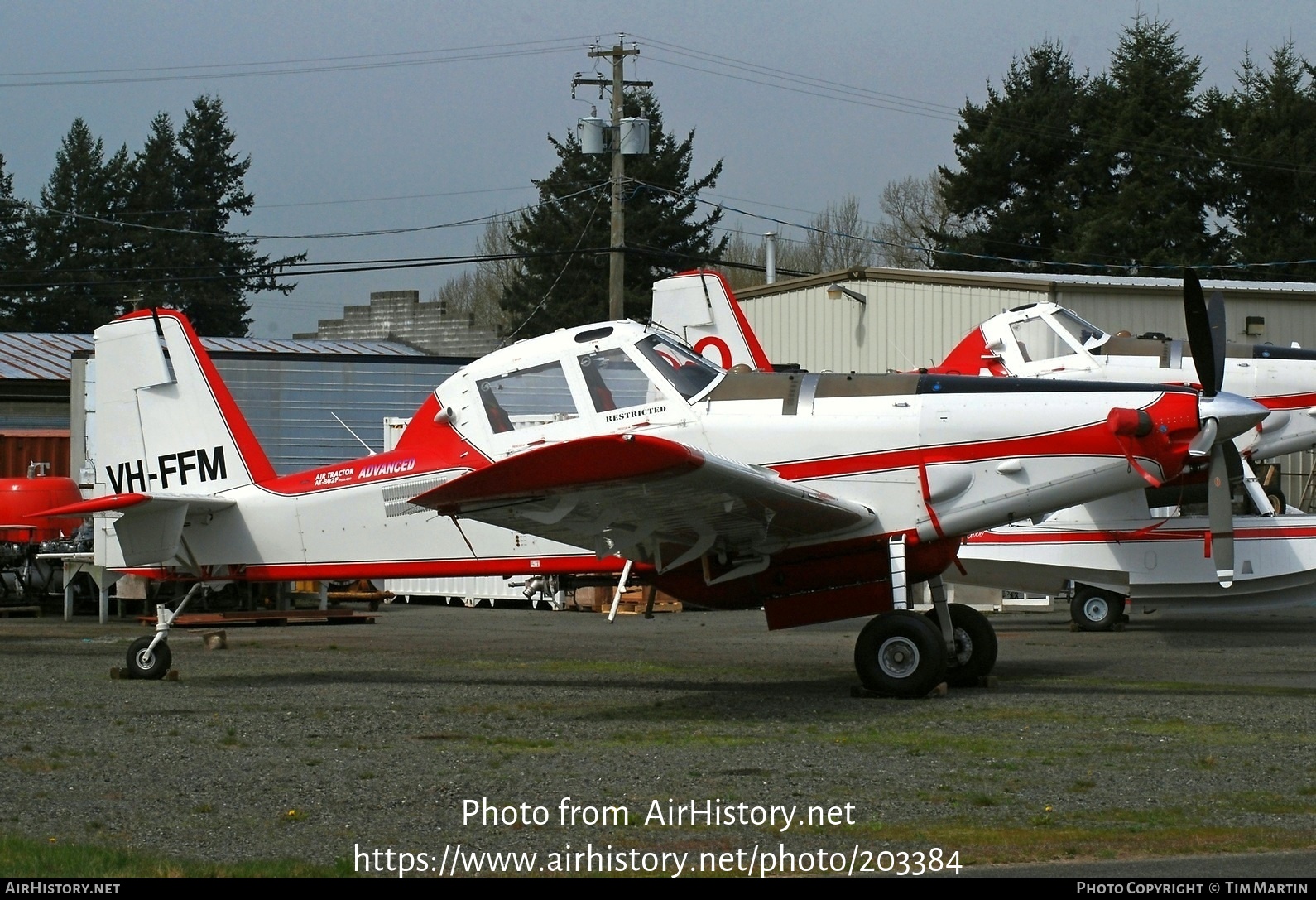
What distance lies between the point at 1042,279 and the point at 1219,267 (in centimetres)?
2352

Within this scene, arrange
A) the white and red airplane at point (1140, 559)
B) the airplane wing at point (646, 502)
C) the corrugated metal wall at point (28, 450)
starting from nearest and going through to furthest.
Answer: the airplane wing at point (646, 502), the white and red airplane at point (1140, 559), the corrugated metal wall at point (28, 450)

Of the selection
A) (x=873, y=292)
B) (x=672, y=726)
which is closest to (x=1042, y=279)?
(x=873, y=292)

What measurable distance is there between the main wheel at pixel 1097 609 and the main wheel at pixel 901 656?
327 inches

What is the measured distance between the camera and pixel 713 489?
9.60m

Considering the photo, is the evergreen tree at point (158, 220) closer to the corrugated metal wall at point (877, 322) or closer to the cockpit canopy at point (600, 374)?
the corrugated metal wall at point (877, 322)

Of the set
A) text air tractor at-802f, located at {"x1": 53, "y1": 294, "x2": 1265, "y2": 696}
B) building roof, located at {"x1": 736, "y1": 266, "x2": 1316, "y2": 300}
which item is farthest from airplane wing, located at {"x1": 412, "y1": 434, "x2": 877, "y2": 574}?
building roof, located at {"x1": 736, "y1": 266, "x2": 1316, "y2": 300}

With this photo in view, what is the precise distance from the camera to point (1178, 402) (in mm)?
10414

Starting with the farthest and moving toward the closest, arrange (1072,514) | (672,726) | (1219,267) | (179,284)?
(179,284), (1219,267), (1072,514), (672,726)

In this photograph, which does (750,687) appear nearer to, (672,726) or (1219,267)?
(672,726)

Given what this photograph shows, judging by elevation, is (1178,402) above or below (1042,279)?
below

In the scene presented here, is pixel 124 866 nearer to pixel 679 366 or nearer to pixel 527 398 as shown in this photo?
pixel 527 398

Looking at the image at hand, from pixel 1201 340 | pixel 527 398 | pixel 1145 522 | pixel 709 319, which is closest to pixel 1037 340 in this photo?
pixel 1145 522

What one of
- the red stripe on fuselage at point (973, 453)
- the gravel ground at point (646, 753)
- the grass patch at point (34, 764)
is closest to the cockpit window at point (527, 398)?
the red stripe on fuselage at point (973, 453)

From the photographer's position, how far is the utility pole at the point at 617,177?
31.9 m
